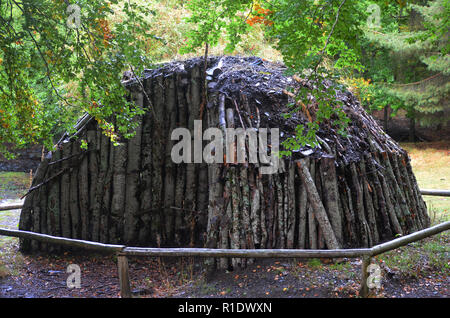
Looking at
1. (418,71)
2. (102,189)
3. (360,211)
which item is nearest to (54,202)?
(102,189)

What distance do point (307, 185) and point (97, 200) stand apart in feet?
12.1

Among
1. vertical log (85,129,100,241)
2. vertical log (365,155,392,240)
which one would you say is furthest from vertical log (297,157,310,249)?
vertical log (85,129,100,241)

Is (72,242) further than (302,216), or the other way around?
(302,216)

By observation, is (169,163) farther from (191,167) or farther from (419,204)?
(419,204)

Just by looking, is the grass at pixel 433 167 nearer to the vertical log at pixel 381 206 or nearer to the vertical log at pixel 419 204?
the vertical log at pixel 419 204

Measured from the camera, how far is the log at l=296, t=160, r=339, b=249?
505cm

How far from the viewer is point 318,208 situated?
5141 millimetres

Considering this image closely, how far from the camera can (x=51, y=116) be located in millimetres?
5598

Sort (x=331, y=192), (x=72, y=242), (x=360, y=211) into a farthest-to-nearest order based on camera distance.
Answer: (x=360, y=211) < (x=331, y=192) < (x=72, y=242)

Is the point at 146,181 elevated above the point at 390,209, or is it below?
above

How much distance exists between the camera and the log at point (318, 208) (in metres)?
5.05

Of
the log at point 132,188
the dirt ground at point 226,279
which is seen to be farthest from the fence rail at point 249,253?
the log at point 132,188

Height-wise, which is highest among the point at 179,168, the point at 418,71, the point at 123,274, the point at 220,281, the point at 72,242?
the point at 418,71
